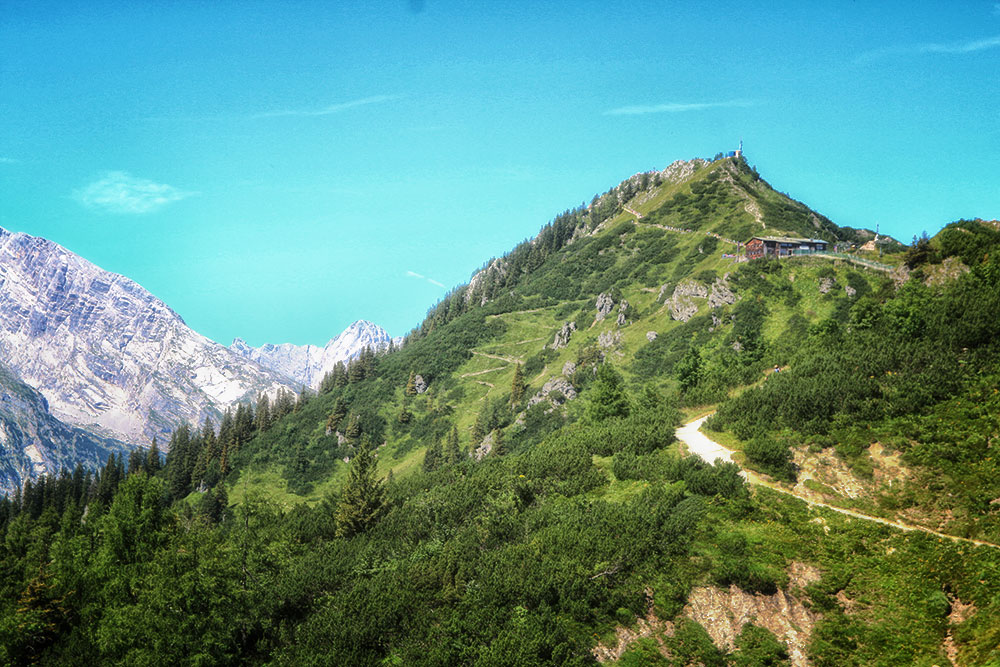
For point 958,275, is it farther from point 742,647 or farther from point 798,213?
point 798,213

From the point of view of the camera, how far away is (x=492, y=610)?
91.0 feet

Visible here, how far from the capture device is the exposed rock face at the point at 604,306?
144m

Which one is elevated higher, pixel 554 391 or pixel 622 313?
Answer: pixel 622 313

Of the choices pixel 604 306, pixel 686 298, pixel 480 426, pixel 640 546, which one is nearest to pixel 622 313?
pixel 604 306

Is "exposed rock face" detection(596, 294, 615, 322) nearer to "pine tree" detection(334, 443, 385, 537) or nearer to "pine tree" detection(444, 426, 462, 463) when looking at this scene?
"pine tree" detection(444, 426, 462, 463)

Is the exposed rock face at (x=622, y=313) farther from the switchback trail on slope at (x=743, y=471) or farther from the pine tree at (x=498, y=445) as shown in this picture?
the switchback trail on slope at (x=743, y=471)

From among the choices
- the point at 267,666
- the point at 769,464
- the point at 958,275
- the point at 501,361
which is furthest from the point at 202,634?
the point at 501,361

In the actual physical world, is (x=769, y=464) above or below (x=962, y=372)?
below

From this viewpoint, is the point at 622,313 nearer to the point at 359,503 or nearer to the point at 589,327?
the point at 589,327

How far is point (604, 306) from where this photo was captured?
146m

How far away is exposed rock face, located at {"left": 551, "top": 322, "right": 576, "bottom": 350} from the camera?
14888 cm

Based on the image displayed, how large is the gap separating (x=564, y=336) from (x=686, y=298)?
3996 cm

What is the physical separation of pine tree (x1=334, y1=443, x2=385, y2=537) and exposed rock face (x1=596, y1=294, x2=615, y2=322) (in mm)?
96861

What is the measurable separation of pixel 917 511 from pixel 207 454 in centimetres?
17217
